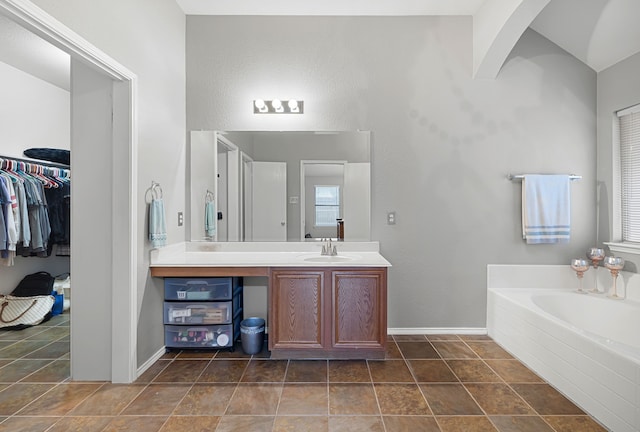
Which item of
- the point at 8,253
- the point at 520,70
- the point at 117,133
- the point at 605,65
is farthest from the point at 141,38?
the point at 605,65

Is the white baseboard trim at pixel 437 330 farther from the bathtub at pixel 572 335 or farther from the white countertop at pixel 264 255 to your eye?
the white countertop at pixel 264 255

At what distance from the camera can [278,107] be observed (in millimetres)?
3021

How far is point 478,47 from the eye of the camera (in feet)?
9.66

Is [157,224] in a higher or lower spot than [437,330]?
higher

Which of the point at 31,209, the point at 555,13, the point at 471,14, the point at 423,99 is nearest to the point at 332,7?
the point at 423,99

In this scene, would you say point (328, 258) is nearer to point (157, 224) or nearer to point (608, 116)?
point (157, 224)

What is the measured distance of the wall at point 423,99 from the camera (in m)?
3.04

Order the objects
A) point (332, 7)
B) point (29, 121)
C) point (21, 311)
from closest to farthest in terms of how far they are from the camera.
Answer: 1. point (332, 7)
2. point (21, 311)
3. point (29, 121)

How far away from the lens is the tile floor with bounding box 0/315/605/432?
1805mm

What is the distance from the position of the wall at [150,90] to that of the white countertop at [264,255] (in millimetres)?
159

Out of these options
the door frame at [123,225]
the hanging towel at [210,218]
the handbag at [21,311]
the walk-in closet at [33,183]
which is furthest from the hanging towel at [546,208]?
the handbag at [21,311]

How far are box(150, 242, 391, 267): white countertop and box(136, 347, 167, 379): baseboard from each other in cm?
68

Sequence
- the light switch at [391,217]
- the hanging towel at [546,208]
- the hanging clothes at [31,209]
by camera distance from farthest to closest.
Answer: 1. the light switch at [391,217]
2. the hanging towel at [546,208]
3. the hanging clothes at [31,209]

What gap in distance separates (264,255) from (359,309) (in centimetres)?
96
